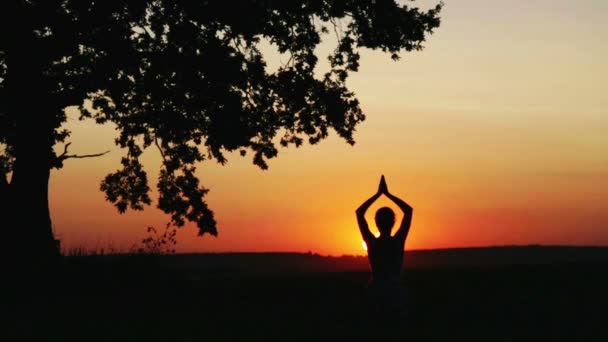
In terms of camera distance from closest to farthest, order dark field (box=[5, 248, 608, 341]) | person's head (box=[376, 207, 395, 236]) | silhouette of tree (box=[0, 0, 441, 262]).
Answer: person's head (box=[376, 207, 395, 236]), dark field (box=[5, 248, 608, 341]), silhouette of tree (box=[0, 0, 441, 262])

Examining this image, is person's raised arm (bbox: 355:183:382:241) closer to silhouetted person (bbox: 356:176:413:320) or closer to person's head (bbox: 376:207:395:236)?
silhouetted person (bbox: 356:176:413:320)

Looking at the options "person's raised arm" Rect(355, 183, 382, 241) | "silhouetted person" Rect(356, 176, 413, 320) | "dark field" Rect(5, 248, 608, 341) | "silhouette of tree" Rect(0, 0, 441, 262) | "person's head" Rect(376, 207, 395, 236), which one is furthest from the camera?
"silhouette of tree" Rect(0, 0, 441, 262)

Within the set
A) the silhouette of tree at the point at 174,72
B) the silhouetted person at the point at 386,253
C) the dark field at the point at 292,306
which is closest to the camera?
the silhouetted person at the point at 386,253

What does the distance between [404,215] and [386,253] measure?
0.66 meters

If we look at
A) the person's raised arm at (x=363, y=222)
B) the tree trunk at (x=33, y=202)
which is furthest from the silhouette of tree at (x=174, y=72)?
the person's raised arm at (x=363, y=222)

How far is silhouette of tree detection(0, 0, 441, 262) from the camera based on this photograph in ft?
69.2

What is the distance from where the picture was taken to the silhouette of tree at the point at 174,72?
21.1 metres

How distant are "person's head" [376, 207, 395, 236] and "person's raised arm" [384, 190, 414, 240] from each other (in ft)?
0.53

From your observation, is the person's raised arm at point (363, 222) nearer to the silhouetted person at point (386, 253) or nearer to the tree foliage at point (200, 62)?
the silhouetted person at point (386, 253)

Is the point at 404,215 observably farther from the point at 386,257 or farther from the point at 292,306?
the point at 292,306

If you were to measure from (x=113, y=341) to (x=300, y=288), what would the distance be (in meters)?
8.87

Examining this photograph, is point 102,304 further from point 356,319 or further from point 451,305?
point 451,305

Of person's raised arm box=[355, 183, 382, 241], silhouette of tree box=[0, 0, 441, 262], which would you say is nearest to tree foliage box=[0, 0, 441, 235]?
silhouette of tree box=[0, 0, 441, 262]

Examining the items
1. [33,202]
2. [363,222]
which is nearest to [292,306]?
[363,222]
